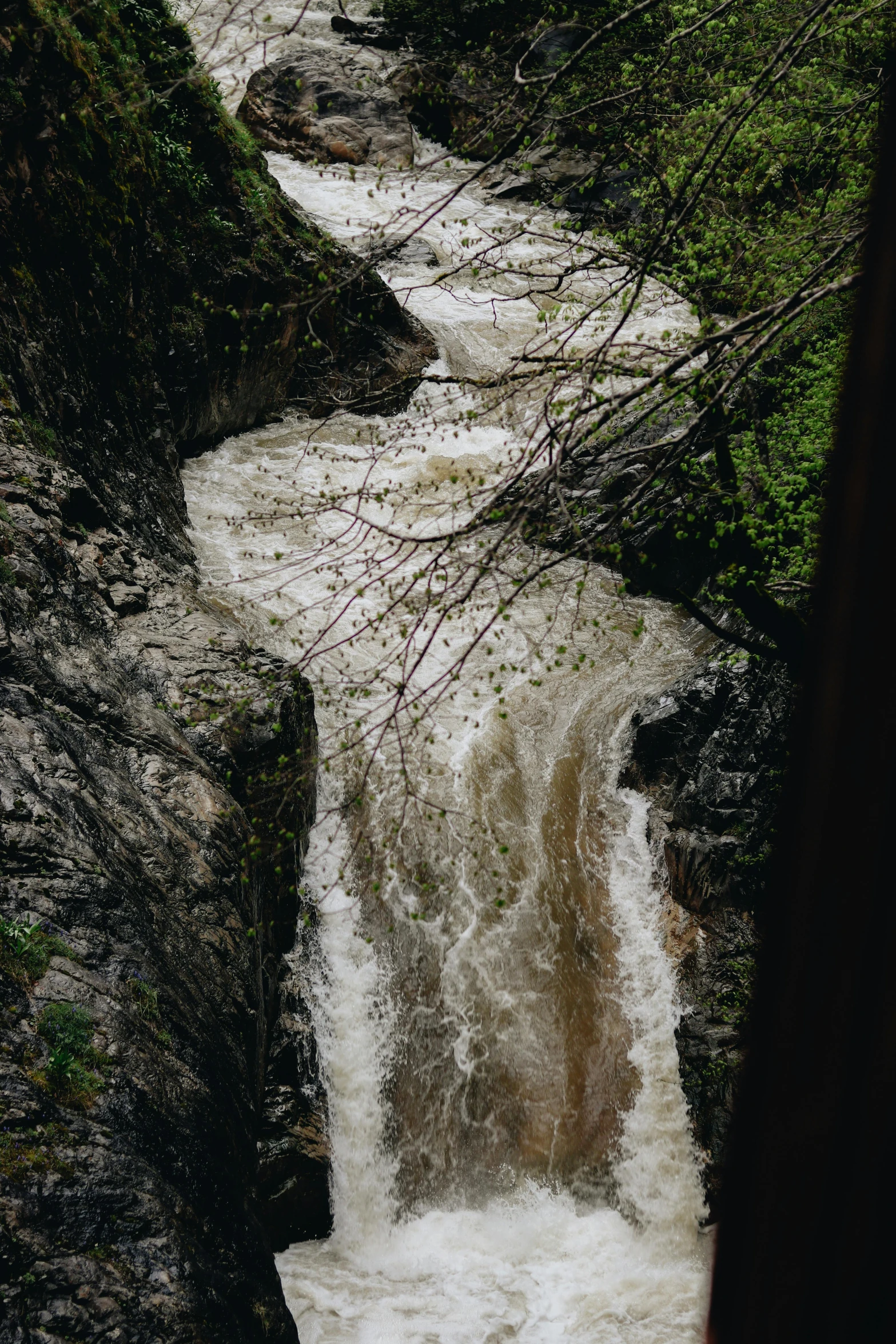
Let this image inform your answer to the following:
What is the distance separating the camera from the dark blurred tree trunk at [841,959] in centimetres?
71

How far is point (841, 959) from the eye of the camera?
0.73 metres

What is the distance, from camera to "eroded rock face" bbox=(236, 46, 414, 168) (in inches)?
768

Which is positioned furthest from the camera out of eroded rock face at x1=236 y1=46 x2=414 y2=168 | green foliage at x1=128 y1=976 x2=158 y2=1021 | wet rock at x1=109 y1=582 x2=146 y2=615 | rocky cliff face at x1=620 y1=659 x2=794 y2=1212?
eroded rock face at x1=236 y1=46 x2=414 y2=168

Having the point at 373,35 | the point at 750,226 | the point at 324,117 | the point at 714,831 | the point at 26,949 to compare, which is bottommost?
the point at 26,949

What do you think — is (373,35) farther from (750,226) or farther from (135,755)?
(135,755)

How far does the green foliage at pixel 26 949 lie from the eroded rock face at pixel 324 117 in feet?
64.8

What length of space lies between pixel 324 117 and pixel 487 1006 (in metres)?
20.3

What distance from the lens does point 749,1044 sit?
0.81 meters

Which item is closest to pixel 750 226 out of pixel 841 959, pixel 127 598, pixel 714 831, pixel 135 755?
pixel 714 831

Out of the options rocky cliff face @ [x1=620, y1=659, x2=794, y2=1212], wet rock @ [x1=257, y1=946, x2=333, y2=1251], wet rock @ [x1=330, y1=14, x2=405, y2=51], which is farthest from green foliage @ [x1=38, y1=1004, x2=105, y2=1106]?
wet rock @ [x1=330, y1=14, x2=405, y2=51]

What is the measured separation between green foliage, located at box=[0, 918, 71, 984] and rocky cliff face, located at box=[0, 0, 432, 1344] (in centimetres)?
1

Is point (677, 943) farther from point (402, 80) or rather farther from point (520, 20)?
point (520, 20)

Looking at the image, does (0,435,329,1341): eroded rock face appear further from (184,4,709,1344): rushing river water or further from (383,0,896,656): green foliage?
(383,0,896,656): green foliage

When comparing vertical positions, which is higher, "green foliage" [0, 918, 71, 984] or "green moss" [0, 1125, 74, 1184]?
"green foliage" [0, 918, 71, 984]
